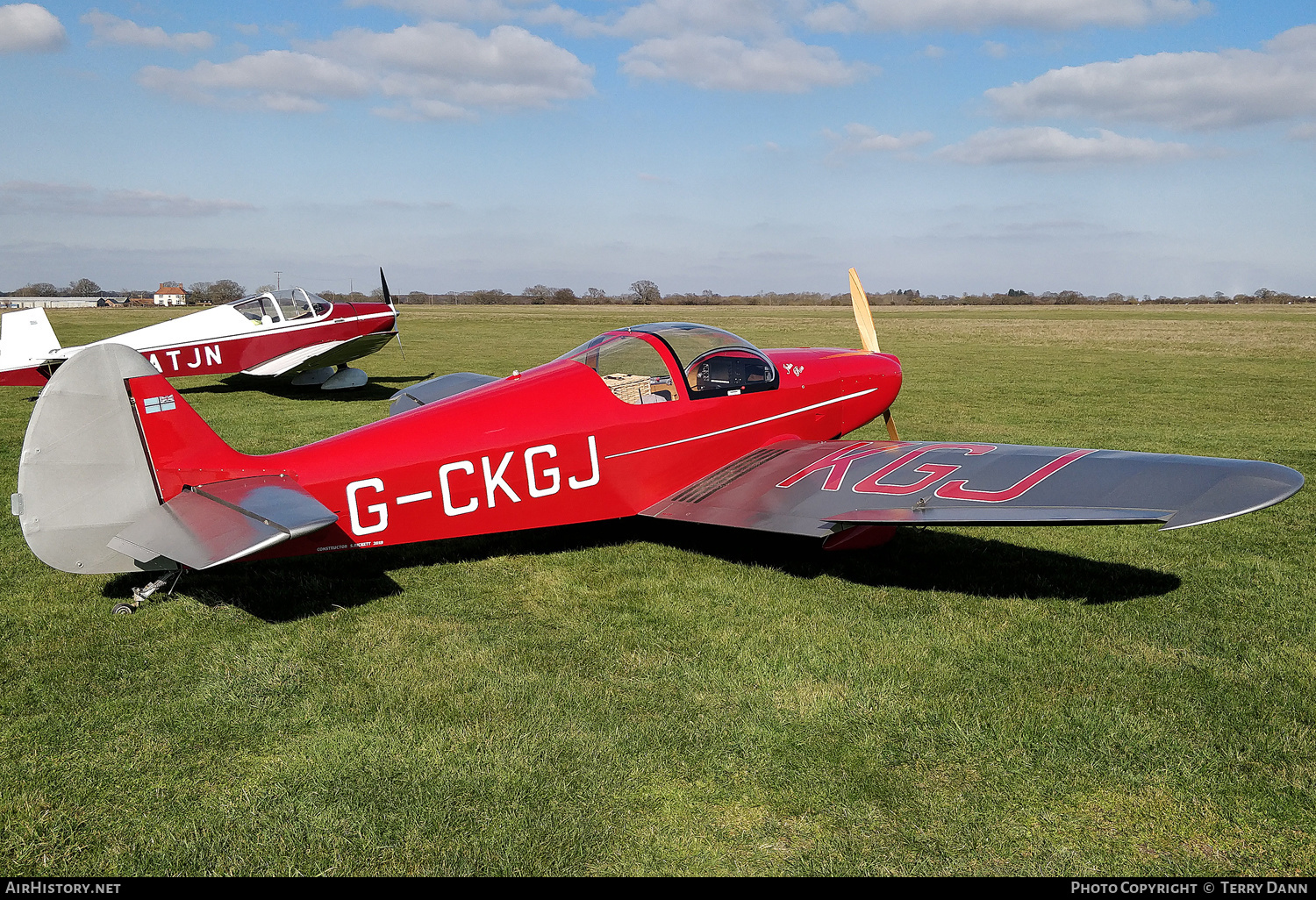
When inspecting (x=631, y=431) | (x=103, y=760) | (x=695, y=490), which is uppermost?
(x=631, y=431)

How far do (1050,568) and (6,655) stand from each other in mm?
6666

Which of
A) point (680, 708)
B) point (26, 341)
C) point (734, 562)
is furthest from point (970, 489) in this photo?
point (26, 341)

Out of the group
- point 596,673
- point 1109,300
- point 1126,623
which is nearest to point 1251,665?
point 1126,623

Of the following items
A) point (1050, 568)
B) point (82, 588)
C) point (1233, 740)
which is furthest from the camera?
point (1050, 568)

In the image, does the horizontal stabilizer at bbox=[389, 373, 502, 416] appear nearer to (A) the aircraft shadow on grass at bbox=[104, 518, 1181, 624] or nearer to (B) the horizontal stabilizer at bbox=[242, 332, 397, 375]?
(A) the aircraft shadow on grass at bbox=[104, 518, 1181, 624]

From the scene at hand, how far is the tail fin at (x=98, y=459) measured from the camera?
14.3ft

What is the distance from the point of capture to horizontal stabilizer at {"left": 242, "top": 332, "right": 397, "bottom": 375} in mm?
15758

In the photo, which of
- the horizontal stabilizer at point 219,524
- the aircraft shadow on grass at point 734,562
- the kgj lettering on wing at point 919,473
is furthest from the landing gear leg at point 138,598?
the kgj lettering on wing at point 919,473

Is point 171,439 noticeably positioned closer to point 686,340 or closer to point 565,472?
point 565,472

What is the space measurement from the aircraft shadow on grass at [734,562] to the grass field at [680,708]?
0.04 meters

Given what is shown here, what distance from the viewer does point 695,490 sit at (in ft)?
20.7

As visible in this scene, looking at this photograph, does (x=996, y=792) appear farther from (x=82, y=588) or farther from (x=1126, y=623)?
(x=82, y=588)

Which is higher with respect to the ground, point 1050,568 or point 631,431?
point 631,431

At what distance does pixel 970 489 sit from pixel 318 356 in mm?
13834
